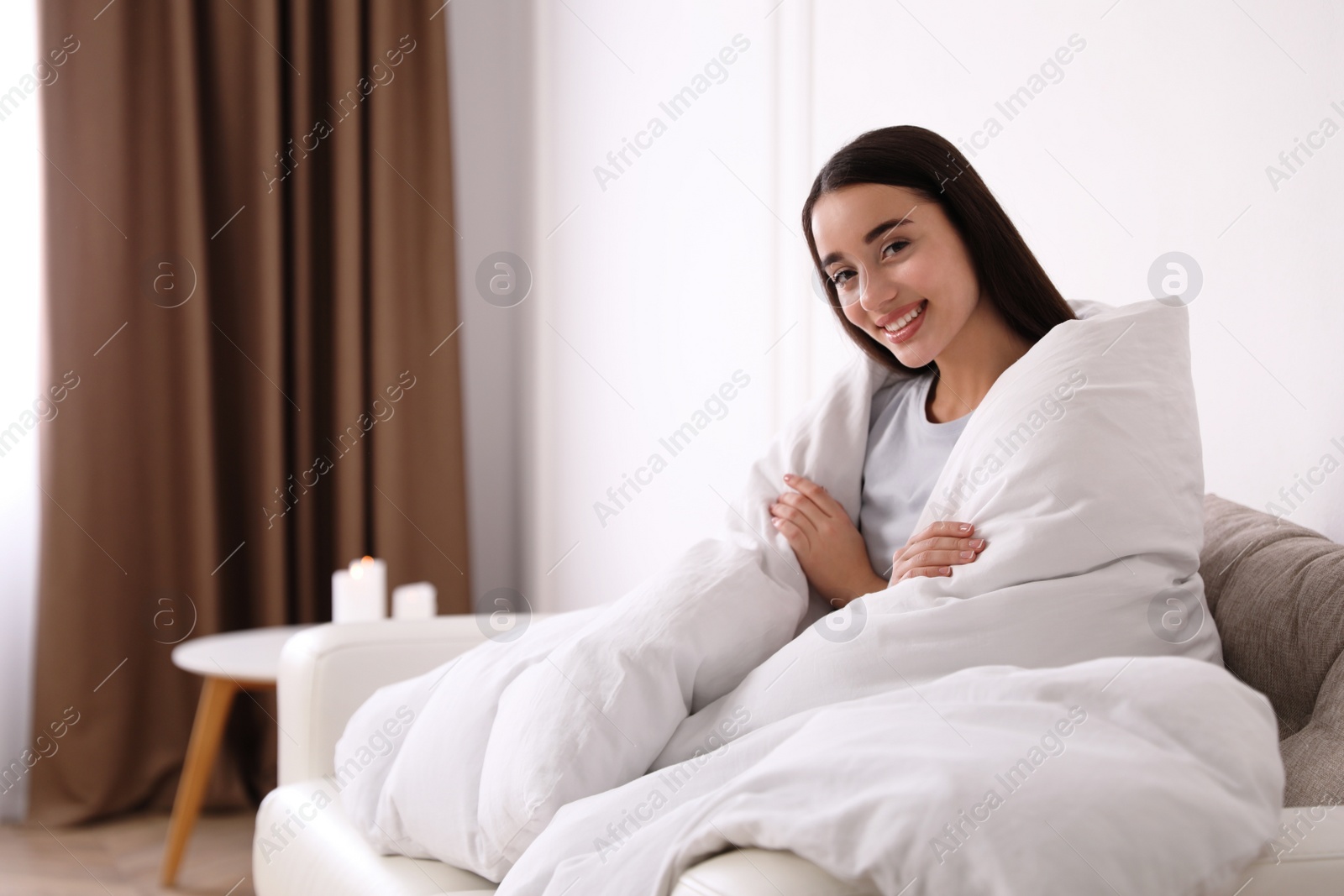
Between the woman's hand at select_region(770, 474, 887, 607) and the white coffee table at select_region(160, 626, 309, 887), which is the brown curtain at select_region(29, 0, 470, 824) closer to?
the white coffee table at select_region(160, 626, 309, 887)

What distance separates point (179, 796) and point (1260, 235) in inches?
80.0

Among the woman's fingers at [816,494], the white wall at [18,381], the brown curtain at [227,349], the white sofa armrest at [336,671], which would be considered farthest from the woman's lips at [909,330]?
the white wall at [18,381]

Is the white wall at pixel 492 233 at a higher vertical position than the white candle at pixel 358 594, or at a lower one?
higher

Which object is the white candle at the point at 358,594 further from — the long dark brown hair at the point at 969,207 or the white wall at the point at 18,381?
the long dark brown hair at the point at 969,207

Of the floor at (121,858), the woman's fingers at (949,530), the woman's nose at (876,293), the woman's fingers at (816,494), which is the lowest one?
the floor at (121,858)

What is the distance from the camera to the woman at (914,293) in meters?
1.21

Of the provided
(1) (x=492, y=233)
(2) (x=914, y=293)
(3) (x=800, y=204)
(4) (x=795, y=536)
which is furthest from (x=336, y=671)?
(1) (x=492, y=233)

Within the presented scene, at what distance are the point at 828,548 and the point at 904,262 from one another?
1.03ft

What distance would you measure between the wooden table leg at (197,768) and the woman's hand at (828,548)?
1337mm

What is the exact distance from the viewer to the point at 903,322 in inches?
48.8

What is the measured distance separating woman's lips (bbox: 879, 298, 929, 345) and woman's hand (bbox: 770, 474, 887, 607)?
0.20 meters

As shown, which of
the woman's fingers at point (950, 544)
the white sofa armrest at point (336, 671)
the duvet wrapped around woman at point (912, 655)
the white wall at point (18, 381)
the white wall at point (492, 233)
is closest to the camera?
the duvet wrapped around woman at point (912, 655)

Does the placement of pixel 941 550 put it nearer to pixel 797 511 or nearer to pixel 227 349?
pixel 797 511

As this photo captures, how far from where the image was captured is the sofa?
65 cm
